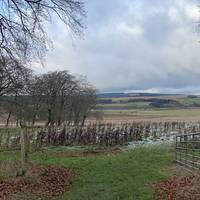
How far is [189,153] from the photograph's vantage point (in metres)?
19.7

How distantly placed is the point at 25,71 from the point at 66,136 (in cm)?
2226

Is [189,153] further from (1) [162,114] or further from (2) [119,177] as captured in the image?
(1) [162,114]

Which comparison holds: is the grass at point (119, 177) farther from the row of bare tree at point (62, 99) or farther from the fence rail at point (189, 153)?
the row of bare tree at point (62, 99)

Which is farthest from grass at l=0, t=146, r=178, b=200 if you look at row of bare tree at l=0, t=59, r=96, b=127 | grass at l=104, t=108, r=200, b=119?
grass at l=104, t=108, r=200, b=119

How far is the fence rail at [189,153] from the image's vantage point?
16547mm

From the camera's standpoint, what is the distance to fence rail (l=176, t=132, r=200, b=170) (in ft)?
54.3

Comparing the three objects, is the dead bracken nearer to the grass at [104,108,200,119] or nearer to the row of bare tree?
the row of bare tree

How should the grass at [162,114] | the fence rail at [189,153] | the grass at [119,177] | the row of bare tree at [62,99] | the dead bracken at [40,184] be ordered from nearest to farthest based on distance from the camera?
the grass at [119,177] < the dead bracken at [40,184] < the fence rail at [189,153] < the row of bare tree at [62,99] < the grass at [162,114]

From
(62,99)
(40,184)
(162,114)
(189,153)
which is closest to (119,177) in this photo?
(40,184)

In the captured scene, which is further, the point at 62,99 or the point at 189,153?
the point at 62,99

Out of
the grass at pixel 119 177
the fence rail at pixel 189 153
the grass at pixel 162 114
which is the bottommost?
the grass at pixel 162 114

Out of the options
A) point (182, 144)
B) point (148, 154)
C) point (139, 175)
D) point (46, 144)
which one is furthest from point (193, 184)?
point (46, 144)

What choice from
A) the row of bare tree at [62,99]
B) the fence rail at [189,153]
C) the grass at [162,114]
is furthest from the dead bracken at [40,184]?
the grass at [162,114]

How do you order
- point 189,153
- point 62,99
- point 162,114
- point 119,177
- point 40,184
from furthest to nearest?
1. point 162,114
2. point 62,99
3. point 189,153
4. point 119,177
5. point 40,184
